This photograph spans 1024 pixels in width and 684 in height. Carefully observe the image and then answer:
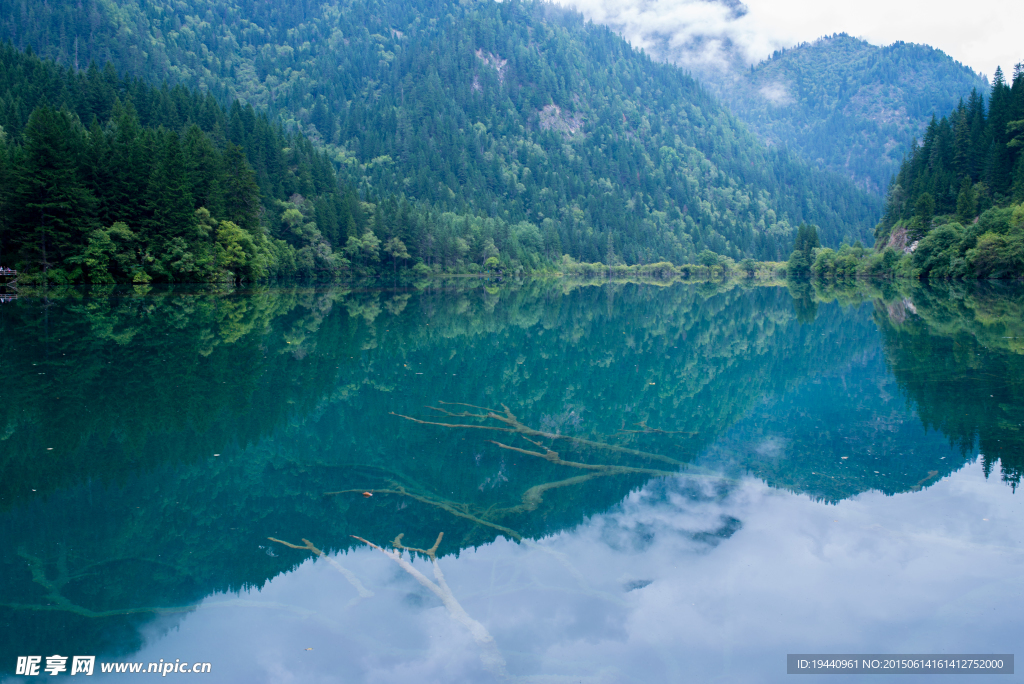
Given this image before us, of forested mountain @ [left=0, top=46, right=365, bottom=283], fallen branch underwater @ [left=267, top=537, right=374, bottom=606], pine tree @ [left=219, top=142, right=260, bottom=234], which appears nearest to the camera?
fallen branch underwater @ [left=267, top=537, right=374, bottom=606]

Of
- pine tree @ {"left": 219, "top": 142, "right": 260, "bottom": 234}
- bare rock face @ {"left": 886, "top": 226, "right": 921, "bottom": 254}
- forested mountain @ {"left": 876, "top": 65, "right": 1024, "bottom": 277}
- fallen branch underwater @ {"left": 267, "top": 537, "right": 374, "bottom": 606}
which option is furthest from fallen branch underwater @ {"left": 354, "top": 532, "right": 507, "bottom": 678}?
bare rock face @ {"left": 886, "top": 226, "right": 921, "bottom": 254}

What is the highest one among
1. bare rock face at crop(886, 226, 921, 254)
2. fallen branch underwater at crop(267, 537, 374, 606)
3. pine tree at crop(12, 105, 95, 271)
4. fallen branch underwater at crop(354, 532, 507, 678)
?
bare rock face at crop(886, 226, 921, 254)

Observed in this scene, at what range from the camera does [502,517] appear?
315 inches

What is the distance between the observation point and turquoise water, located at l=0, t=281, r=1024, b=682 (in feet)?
18.1

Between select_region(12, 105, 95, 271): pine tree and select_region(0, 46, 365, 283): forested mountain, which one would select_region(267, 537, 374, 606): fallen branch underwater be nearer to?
select_region(12, 105, 95, 271): pine tree

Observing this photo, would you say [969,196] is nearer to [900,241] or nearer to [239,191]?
[900,241]

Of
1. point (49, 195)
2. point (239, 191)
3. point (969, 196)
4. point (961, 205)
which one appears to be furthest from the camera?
point (969, 196)

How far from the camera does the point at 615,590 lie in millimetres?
6348

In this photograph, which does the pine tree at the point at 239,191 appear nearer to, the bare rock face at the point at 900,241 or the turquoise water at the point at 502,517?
the turquoise water at the point at 502,517

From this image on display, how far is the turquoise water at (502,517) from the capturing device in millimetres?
5516

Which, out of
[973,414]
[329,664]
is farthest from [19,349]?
[973,414]

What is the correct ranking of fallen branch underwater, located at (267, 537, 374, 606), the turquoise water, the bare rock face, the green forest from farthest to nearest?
the bare rock face, the green forest, fallen branch underwater, located at (267, 537, 374, 606), the turquoise water

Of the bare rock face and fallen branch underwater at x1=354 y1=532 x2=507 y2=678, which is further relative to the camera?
the bare rock face

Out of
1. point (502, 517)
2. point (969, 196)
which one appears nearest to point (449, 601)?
point (502, 517)
